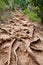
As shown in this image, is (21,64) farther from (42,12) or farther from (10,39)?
(42,12)

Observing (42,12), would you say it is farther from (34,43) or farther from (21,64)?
(21,64)

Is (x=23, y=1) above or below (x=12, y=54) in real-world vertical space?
below

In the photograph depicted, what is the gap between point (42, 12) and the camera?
10.8m

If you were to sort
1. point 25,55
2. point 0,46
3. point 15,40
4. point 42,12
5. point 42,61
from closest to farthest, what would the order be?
1. point 42,61
2. point 25,55
3. point 0,46
4. point 15,40
5. point 42,12

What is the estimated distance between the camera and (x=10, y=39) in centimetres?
740

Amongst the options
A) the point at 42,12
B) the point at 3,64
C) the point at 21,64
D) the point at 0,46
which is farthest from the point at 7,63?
the point at 42,12

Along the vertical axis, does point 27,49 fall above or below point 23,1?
above

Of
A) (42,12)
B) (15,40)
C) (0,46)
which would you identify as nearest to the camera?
(0,46)

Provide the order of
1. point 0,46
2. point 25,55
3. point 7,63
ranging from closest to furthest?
point 7,63 → point 25,55 → point 0,46

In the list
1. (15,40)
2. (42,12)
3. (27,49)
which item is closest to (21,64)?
(27,49)

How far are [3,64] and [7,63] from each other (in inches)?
5.3

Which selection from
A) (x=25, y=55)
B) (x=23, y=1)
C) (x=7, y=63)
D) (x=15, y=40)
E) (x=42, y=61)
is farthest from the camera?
(x=23, y=1)

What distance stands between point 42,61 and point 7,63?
1.24m

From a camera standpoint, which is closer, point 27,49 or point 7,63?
point 7,63
